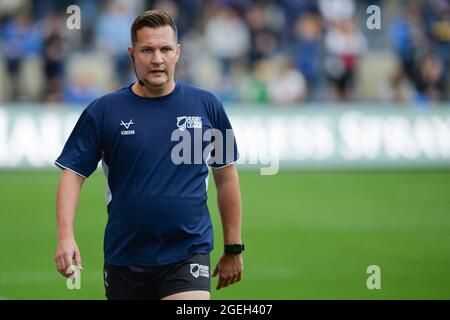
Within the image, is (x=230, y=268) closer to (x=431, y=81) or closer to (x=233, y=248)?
(x=233, y=248)

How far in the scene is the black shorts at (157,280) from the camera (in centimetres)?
673

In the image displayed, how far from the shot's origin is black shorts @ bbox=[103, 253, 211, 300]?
6.73m

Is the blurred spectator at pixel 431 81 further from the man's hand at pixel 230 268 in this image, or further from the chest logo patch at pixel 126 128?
the chest logo patch at pixel 126 128

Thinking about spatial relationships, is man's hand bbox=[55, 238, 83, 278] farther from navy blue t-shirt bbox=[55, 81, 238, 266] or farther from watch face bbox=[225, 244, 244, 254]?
watch face bbox=[225, 244, 244, 254]

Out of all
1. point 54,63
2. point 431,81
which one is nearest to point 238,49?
point 54,63

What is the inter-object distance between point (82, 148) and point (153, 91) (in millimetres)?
580

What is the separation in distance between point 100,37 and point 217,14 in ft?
9.08

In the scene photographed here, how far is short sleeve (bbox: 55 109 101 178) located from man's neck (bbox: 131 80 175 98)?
14.1 inches

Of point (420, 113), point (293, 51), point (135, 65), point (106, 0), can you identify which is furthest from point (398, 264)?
point (106, 0)

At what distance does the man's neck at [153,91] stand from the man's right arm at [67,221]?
665mm

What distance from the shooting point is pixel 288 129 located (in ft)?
68.7

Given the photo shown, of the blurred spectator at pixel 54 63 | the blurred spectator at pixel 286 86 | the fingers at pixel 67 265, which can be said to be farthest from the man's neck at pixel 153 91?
the blurred spectator at pixel 286 86

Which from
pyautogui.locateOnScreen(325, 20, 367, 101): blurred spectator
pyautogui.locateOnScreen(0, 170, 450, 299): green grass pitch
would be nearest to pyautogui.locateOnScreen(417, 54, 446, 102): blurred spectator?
pyautogui.locateOnScreen(325, 20, 367, 101): blurred spectator

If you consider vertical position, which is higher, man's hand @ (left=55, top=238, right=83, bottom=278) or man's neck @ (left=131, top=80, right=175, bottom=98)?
man's neck @ (left=131, top=80, right=175, bottom=98)
